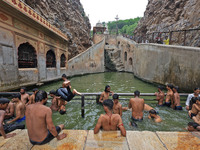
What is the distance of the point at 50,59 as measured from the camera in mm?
13594

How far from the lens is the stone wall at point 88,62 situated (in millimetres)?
18672

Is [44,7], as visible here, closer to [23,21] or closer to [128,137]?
[23,21]

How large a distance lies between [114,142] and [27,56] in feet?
35.7

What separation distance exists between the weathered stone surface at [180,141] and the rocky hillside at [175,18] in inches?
435

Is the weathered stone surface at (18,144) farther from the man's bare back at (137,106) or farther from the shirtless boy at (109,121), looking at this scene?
the man's bare back at (137,106)

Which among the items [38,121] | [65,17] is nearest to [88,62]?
[65,17]

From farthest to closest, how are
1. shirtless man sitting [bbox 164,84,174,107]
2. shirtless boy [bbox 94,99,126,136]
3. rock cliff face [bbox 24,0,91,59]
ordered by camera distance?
rock cliff face [bbox 24,0,91,59], shirtless man sitting [bbox 164,84,174,107], shirtless boy [bbox 94,99,126,136]

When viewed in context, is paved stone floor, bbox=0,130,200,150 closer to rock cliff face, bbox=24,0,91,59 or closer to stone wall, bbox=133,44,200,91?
stone wall, bbox=133,44,200,91

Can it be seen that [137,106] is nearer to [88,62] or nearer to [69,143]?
[69,143]

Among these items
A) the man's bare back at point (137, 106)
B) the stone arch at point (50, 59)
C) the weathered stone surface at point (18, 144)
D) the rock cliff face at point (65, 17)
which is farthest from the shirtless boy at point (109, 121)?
the rock cliff face at point (65, 17)

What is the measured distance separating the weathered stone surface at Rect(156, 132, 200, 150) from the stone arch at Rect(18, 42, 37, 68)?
1075 centimetres

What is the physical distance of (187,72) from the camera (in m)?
7.45

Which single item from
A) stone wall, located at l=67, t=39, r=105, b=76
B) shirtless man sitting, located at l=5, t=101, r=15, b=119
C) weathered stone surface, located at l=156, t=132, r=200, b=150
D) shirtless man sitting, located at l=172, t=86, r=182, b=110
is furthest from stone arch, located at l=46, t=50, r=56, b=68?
weathered stone surface, located at l=156, t=132, r=200, b=150

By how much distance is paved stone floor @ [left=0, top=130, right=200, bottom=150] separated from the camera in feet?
7.04
